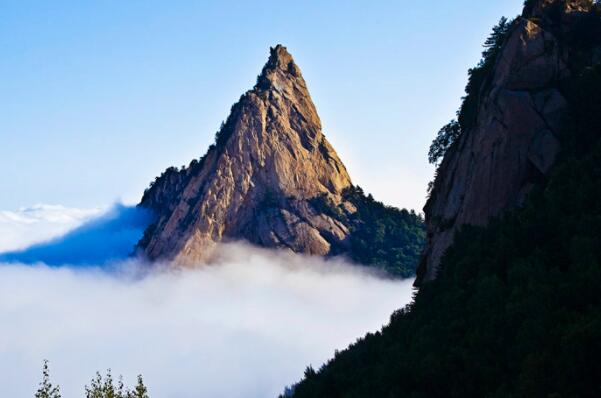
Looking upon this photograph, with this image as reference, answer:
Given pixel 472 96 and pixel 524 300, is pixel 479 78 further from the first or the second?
pixel 524 300

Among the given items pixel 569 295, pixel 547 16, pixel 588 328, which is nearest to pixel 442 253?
pixel 547 16

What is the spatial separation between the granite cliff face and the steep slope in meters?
0.34

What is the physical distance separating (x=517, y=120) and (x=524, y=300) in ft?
79.5

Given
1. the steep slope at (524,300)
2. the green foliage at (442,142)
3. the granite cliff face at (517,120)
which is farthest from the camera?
the green foliage at (442,142)

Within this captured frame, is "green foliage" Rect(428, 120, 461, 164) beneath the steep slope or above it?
above

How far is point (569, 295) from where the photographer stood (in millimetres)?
49156

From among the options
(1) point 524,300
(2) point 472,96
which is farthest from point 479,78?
(1) point 524,300

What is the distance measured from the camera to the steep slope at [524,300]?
43.8m

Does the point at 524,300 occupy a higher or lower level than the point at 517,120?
lower

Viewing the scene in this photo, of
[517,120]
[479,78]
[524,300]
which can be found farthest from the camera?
[479,78]

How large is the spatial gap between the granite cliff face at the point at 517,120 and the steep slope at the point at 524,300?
1.11 ft

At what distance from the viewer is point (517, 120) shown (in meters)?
71.5

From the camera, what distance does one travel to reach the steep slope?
43.8 metres

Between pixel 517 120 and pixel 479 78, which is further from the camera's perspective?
pixel 479 78
